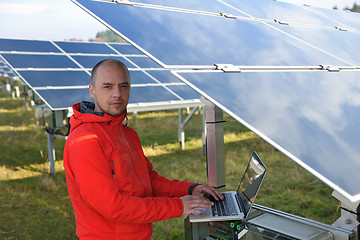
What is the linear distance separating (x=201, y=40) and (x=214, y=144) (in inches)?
32.9

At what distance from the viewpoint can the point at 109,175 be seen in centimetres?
202

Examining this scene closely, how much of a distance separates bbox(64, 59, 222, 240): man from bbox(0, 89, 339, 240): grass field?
316 centimetres

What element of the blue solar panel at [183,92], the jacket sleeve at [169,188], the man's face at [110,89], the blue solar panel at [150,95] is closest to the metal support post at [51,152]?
the blue solar panel at [150,95]

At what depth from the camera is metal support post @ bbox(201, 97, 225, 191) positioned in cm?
284

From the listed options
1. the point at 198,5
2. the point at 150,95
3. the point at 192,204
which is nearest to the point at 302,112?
the point at 192,204

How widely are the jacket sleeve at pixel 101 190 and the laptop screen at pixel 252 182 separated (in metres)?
0.57

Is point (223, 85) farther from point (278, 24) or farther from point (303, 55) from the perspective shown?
point (278, 24)

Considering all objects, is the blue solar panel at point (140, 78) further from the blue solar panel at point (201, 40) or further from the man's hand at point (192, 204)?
the man's hand at point (192, 204)

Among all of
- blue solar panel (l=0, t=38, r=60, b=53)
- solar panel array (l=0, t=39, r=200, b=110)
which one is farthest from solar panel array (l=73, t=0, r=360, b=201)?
blue solar panel (l=0, t=38, r=60, b=53)

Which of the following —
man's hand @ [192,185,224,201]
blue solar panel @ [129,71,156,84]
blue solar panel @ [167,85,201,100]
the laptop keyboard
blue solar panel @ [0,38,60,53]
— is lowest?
blue solar panel @ [167,85,201,100]

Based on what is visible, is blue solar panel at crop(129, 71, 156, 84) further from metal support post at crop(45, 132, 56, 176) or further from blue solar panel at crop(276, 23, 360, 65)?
blue solar panel at crop(276, 23, 360, 65)

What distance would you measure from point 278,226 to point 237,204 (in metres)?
0.40

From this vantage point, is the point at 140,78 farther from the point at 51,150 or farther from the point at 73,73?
the point at 51,150

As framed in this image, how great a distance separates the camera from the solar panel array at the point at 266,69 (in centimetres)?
159
